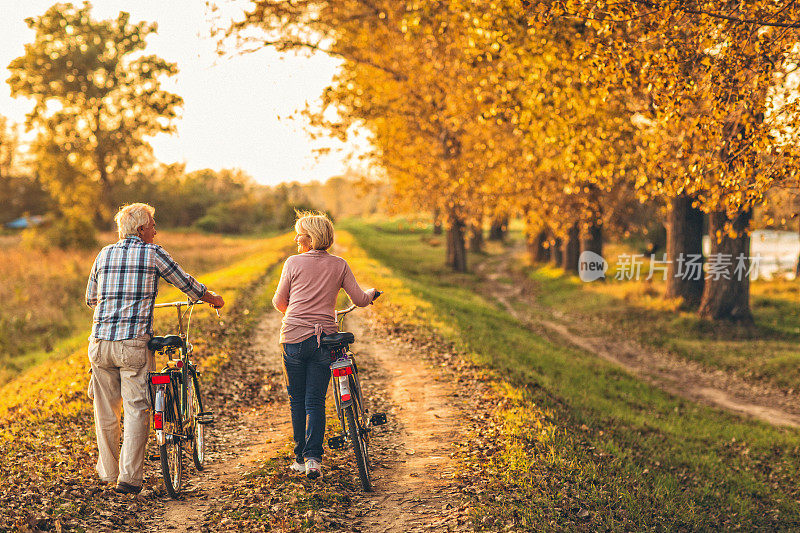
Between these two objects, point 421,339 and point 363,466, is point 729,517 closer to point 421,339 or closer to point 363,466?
point 363,466

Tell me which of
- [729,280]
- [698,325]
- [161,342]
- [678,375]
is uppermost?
[161,342]

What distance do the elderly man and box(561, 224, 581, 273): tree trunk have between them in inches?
1163

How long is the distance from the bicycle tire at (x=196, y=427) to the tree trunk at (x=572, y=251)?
28.4 metres

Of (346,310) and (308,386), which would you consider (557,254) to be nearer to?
(346,310)

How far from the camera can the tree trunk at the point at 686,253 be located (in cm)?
2255

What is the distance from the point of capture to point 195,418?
722cm

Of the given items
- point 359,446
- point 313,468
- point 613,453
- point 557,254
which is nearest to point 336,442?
point 359,446

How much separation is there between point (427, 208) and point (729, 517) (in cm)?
2266

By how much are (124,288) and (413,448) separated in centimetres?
386

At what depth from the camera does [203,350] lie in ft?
43.8

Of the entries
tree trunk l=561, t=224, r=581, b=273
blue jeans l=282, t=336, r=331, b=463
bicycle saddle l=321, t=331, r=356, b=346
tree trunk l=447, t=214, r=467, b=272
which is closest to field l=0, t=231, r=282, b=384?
blue jeans l=282, t=336, r=331, b=463

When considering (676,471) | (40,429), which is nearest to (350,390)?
(40,429)

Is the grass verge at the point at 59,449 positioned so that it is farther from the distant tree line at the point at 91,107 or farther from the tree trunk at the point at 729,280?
the distant tree line at the point at 91,107

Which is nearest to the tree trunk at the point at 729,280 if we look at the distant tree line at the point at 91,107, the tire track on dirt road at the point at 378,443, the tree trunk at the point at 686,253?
the tree trunk at the point at 686,253
